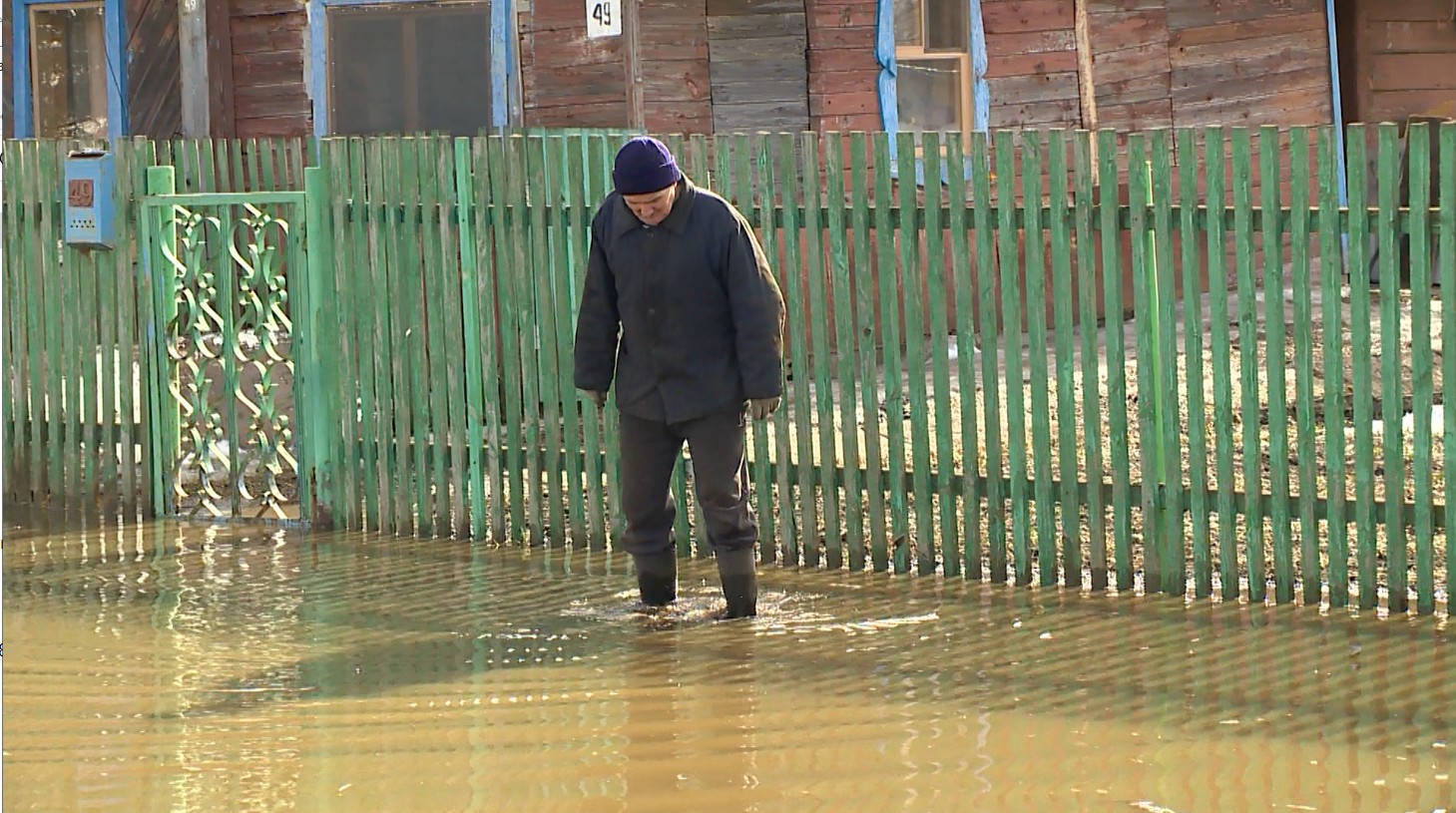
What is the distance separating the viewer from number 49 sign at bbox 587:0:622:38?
13.2 meters

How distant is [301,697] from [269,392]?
128 inches

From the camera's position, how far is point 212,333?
940 centimetres

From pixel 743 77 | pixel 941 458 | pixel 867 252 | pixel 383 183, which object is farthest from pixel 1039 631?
pixel 743 77

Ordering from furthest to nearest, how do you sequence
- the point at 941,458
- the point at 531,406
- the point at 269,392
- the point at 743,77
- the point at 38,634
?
the point at 743,77
the point at 269,392
the point at 531,406
the point at 941,458
the point at 38,634

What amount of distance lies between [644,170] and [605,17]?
6.98m

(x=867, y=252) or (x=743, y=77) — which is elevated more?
(x=743, y=77)

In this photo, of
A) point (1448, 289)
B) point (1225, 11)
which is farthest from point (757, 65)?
point (1448, 289)

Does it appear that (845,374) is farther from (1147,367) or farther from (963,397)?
(1147,367)

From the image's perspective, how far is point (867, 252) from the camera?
296 inches

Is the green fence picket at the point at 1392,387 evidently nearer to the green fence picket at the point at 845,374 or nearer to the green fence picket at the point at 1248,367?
the green fence picket at the point at 1248,367

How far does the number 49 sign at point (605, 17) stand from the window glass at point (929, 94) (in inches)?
85.5

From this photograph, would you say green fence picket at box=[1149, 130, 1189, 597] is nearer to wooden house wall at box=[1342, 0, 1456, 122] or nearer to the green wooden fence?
the green wooden fence

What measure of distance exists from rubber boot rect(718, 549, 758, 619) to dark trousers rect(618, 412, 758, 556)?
0.10ft

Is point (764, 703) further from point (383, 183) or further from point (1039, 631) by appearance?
point (383, 183)
